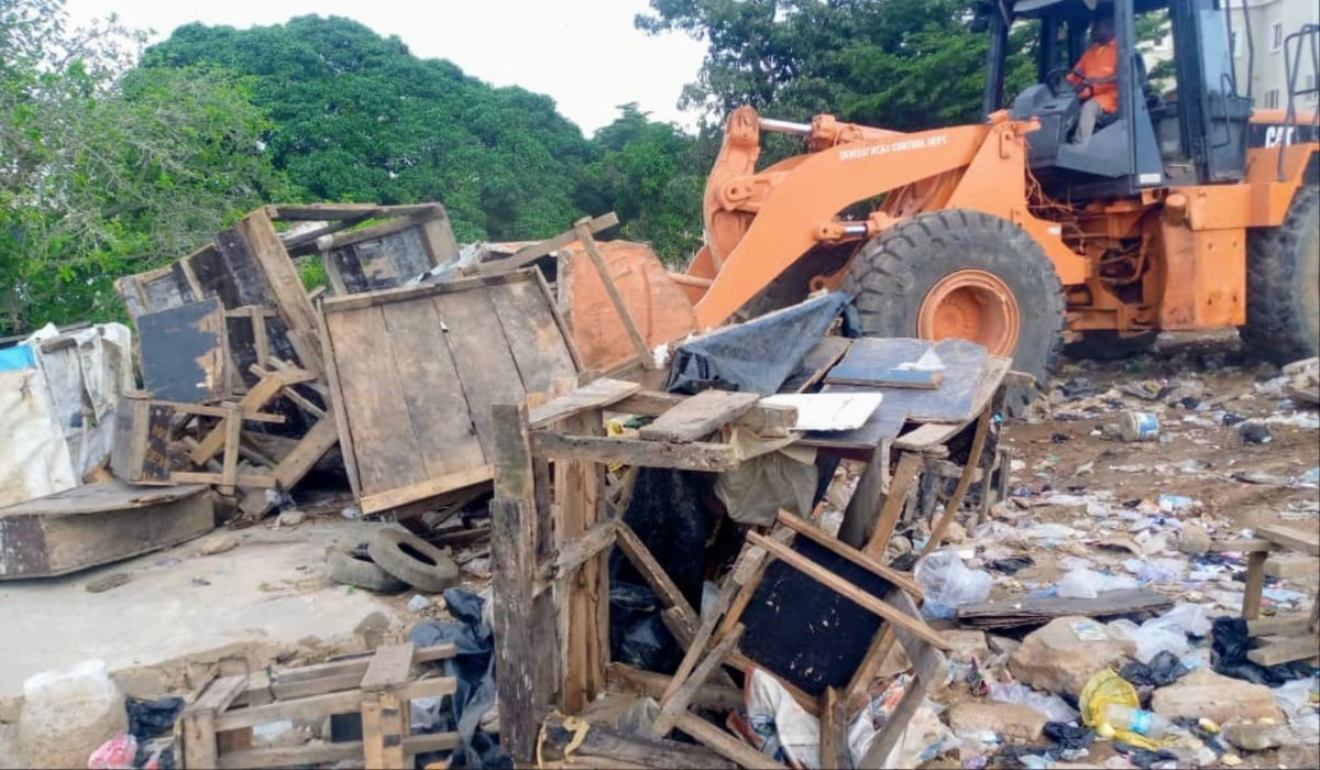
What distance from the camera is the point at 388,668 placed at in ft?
10.7

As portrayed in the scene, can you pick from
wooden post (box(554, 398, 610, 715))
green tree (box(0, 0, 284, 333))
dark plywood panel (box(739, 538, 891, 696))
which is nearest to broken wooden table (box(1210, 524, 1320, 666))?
dark plywood panel (box(739, 538, 891, 696))

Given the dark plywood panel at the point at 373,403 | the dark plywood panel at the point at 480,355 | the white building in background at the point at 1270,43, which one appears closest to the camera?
the dark plywood panel at the point at 373,403

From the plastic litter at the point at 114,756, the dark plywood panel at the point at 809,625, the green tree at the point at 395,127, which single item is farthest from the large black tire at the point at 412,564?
the green tree at the point at 395,127

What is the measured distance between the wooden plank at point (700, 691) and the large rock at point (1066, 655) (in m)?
1.06

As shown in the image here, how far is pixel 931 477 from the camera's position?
5547 millimetres

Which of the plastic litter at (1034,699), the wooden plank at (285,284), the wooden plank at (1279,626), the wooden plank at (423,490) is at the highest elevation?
the wooden plank at (285,284)

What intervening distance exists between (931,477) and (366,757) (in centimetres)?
338

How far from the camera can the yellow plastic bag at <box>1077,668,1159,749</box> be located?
352 centimetres

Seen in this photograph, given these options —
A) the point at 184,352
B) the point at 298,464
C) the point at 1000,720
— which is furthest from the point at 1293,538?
the point at 184,352

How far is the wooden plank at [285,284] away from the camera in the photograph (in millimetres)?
6473

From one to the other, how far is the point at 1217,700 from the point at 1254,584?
66 cm

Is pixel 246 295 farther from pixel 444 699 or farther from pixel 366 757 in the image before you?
pixel 366 757

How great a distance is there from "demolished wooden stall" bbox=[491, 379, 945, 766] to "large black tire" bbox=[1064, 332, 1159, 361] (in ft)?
22.4

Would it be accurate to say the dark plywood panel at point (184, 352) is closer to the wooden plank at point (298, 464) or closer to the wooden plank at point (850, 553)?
the wooden plank at point (298, 464)
